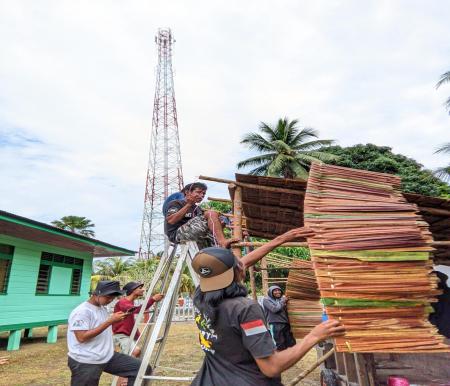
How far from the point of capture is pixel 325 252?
1996 millimetres

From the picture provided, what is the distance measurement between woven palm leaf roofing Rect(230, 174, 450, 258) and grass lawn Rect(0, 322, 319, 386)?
3137 mm

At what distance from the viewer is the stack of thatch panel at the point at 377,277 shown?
1.87 m

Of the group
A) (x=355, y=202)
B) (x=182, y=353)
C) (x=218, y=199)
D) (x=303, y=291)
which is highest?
(x=218, y=199)

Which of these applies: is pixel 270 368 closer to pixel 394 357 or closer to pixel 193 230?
pixel 193 230

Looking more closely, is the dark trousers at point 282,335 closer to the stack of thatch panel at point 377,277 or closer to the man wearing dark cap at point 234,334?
the stack of thatch panel at point 377,277

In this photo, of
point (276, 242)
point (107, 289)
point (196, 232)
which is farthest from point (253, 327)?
point (107, 289)

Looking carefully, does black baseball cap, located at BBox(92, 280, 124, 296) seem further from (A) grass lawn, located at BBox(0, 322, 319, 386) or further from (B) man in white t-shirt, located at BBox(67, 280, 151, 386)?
(A) grass lawn, located at BBox(0, 322, 319, 386)

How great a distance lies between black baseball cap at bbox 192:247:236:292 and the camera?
1665 millimetres

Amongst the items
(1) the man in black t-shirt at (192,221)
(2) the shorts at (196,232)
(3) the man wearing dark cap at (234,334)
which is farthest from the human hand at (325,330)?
(2) the shorts at (196,232)

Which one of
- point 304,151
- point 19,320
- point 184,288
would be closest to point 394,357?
point 19,320

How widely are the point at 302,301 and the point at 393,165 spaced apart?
22621 mm

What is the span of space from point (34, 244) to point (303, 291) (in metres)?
8.60

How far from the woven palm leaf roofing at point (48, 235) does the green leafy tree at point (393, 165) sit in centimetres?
1883

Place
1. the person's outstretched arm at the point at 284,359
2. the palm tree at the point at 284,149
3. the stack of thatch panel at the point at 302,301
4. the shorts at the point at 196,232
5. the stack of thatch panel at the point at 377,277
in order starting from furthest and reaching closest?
the palm tree at the point at 284,149 < the stack of thatch panel at the point at 302,301 < the shorts at the point at 196,232 < the stack of thatch panel at the point at 377,277 < the person's outstretched arm at the point at 284,359
